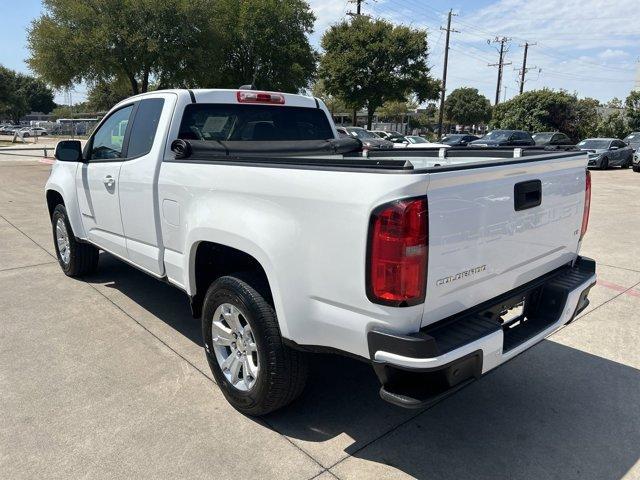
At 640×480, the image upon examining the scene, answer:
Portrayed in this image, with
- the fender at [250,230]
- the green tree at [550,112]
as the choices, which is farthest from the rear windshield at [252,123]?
the green tree at [550,112]

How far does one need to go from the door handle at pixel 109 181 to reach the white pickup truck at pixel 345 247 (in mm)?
25

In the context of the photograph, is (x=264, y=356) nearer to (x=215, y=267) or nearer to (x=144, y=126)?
(x=215, y=267)

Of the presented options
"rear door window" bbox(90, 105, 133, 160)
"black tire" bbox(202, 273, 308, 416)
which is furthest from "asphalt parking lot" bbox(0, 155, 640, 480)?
"rear door window" bbox(90, 105, 133, 160)

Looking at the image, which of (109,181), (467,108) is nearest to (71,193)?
(109,181)

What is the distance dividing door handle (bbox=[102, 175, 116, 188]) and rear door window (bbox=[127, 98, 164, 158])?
28cm

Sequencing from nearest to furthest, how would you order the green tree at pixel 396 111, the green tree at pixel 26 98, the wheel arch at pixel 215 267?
the wheel arch at pixel 215 267, the green tree at pixel 26 98, the green tree at pixel 396 111

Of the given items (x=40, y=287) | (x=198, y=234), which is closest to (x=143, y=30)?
(x=40, y=287)

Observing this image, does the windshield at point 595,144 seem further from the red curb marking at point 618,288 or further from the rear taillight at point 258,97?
the rear taillight at point 258,97

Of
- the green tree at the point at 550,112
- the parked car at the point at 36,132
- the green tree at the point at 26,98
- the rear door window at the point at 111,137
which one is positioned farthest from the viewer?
the green tree at the point at 26,98

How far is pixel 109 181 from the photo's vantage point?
4250mm

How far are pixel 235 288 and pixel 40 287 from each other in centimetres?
355

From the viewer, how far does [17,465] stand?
263 cm

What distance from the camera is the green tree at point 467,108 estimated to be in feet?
266

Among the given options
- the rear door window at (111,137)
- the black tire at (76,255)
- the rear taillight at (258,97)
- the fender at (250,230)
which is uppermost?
the rear taillight at (258,97)
